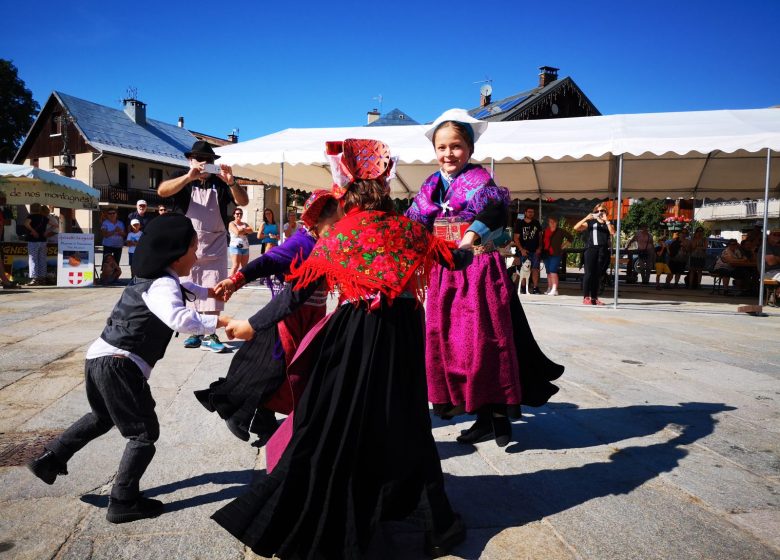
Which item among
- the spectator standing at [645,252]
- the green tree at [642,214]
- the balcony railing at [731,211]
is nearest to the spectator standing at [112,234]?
the spectator standing at [645,252]

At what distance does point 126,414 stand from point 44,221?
12.0m

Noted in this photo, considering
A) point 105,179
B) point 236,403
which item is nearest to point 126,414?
point 236,403

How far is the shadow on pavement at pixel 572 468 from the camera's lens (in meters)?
2.54

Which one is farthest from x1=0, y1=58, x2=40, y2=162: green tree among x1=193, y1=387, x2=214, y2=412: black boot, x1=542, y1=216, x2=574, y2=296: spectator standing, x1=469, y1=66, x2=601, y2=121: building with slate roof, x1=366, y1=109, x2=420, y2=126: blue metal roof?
x1=193, y1=387, x2=214, y2=412: black boot

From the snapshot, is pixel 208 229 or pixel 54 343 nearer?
pixel 208 229

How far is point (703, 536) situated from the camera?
2346 mm

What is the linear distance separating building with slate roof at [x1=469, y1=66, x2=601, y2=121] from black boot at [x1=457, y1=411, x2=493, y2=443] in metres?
25.3

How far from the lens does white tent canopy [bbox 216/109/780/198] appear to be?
30.3 feet

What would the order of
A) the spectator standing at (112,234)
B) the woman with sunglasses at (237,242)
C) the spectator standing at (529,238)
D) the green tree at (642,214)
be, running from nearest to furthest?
the woman with sunglasses at (237,242)
the spectator standing at (529,238)
the spectator standing at (112,234)
the green tree at (642,214)

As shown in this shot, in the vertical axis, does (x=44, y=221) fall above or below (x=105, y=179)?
below

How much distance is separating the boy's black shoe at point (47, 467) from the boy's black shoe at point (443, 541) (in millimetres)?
1624

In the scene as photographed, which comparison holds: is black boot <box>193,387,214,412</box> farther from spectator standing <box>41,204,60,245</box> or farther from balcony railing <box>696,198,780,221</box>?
Answer: balcony railing <box>696,198,780,221</box>

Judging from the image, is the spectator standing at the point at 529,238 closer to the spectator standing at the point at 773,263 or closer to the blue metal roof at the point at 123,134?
the spectator standing at the point at 773,263

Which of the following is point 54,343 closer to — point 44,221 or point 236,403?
point 236,403
